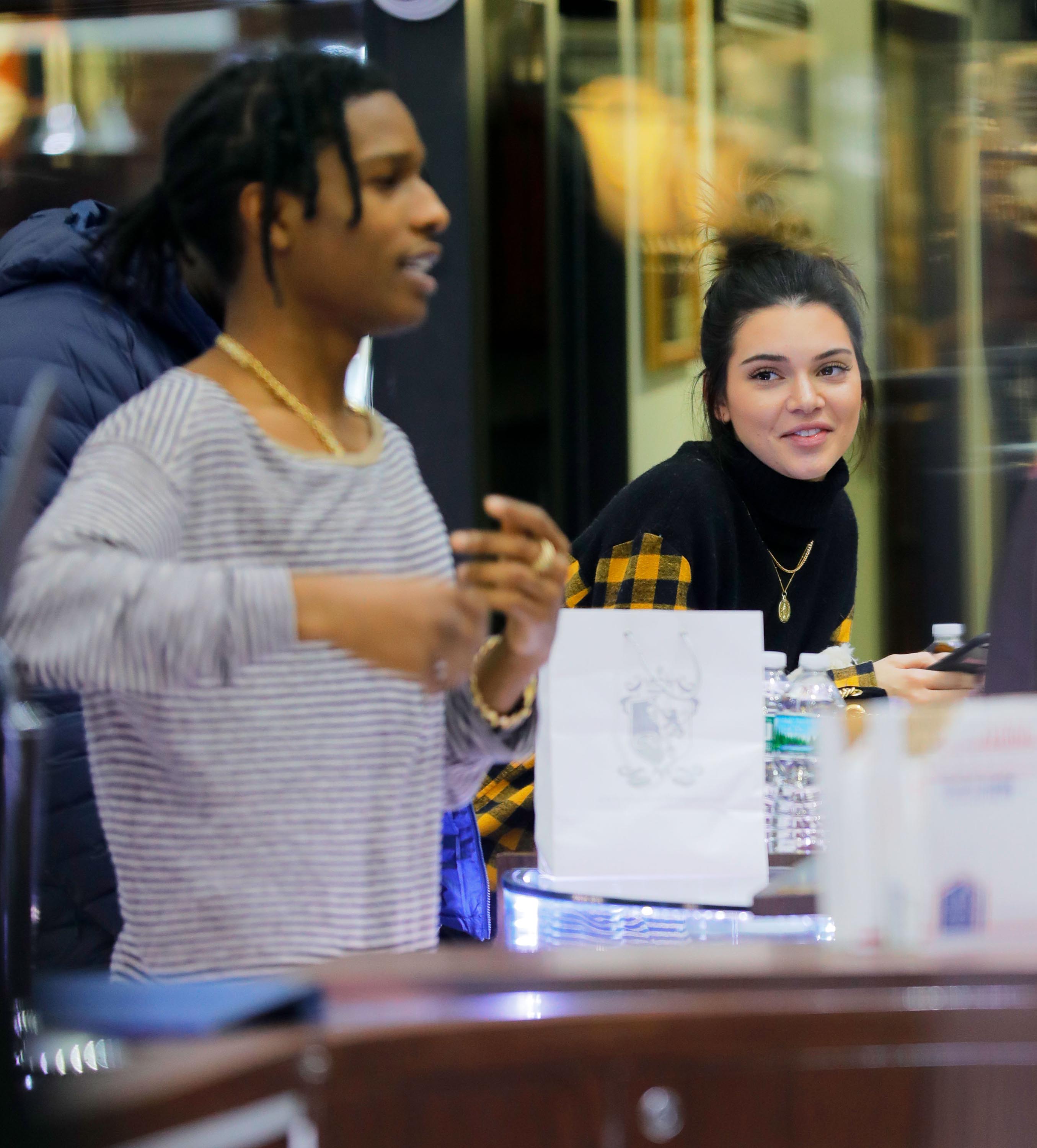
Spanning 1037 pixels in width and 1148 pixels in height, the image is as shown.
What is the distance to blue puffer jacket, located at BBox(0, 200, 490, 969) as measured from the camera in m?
1.35

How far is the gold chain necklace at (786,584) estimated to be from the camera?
185 cm

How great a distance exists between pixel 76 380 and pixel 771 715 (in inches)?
34.9

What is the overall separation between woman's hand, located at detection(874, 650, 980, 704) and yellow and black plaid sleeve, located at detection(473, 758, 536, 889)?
1.80ft

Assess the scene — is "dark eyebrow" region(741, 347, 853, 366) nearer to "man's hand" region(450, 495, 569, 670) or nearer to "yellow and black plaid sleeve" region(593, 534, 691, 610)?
"yellow and black plaid sleeve" region(593, 534, 691, 610)

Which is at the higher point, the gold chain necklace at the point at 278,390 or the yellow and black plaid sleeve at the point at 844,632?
the gold chain necklace at the point at 278,390

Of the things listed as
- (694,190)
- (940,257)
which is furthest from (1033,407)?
(694,190)

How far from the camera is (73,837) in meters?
1.37

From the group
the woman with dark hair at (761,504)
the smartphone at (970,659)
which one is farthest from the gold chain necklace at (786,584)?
the smartphone at (970,659)

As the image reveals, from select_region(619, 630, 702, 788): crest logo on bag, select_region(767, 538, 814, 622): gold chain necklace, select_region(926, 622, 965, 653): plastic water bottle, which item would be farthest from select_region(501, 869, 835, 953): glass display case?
select_region(926, 622, 965, 653): plastic water bottle

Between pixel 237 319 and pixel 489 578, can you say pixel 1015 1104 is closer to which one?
pixel 489 578

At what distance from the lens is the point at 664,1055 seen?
0.88m

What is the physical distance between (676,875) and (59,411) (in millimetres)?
760

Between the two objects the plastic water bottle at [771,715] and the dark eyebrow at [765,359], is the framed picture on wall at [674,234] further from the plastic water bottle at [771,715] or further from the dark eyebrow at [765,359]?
the plastic water bottle at [771,715]

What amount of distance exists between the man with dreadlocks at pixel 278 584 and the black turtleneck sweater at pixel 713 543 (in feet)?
1.67
